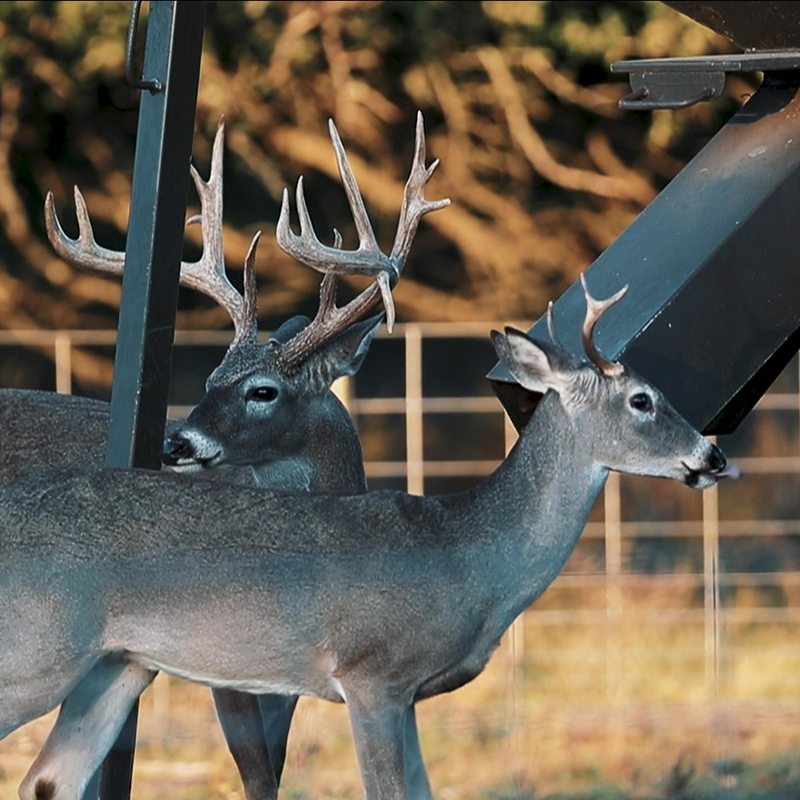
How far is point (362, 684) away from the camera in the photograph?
4414 millimetres

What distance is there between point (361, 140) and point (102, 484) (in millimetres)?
6995

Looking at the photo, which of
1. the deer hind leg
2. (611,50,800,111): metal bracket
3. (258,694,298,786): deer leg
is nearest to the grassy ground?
(258,694,298,786): deer leg

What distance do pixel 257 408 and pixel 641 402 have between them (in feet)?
4.51

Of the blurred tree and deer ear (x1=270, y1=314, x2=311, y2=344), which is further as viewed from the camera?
the blurred tree

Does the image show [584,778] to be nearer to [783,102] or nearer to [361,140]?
[783,102]

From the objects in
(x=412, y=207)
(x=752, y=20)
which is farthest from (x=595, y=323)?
(x=412, y=207)

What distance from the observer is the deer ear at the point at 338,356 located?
5887 millimetres

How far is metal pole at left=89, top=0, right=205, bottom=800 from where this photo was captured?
4.49 metres

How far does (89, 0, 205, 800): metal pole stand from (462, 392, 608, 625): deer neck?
78cm

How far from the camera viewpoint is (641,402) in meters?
4.75

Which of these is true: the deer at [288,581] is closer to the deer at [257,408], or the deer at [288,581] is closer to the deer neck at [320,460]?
the deer at [257,408]

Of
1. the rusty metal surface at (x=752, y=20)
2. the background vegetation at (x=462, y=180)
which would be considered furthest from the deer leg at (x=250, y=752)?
the background vegetation at (x=462, y=180)

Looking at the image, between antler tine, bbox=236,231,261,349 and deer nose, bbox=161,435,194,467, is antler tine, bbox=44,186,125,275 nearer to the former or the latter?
antler tine, bbox=236,231,261,349

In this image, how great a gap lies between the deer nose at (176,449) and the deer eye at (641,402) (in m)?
1.37
